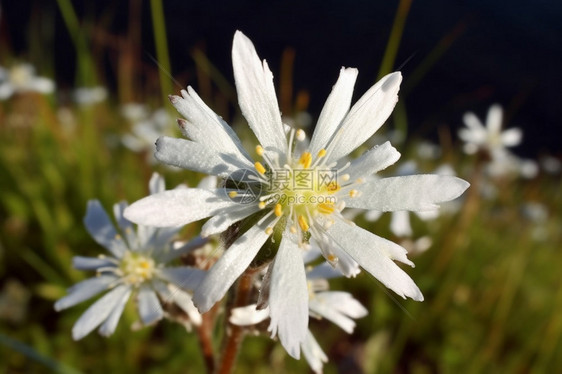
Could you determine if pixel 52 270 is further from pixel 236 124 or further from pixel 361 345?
pixel 236 124

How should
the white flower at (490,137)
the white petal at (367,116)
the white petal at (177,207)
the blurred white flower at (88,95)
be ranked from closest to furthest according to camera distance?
the white petal at (177,207)
the white petal at (367,116)
the white flower at (490,137)
the blurred white flower at (88,95)

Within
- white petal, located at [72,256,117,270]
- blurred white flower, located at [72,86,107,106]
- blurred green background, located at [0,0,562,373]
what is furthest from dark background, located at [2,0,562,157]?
white petal, located at [72,256,117,270]

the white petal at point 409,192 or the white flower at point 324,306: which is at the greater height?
the white petal at point 409,192

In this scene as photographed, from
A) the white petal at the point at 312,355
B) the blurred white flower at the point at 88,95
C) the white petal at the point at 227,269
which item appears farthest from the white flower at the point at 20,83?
the white petal at the point at 227,269

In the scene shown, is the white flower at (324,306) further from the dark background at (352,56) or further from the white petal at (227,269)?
the dark background at (352,56)

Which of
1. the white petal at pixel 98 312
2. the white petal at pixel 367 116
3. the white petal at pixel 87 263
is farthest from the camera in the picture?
the white petal at pixel 87 263

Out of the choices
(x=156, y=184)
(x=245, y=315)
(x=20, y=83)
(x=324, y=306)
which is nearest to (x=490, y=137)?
(x=324, y=306)

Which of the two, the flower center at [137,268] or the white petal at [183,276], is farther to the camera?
the flower center at [137,268]

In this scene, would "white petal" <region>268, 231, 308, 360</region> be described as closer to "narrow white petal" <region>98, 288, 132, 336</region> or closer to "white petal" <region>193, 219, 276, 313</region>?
"white petal" <region>193, 219, 276, 313</region>
